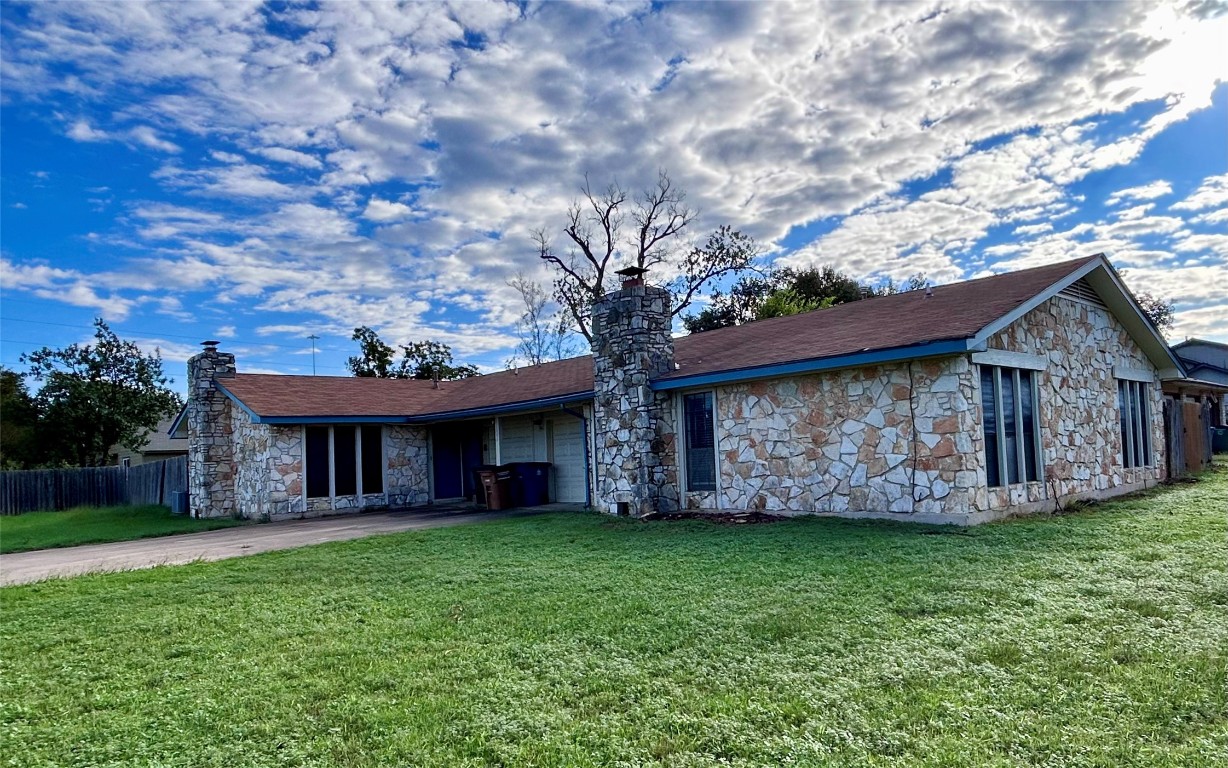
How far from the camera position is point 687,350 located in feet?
50.5

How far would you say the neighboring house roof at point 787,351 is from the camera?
33.0 ft

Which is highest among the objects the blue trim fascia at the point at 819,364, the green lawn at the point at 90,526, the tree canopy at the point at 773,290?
the tree canopy at the point at 773,290

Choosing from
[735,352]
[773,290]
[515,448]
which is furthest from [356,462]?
[773,290]

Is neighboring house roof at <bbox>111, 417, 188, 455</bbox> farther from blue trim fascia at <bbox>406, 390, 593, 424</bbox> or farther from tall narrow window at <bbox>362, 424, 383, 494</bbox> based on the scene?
blue trim fascia at <bbox>406, 390, 593, 424</bbox>

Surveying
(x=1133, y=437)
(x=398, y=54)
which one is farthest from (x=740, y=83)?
(x=1133, y=437)

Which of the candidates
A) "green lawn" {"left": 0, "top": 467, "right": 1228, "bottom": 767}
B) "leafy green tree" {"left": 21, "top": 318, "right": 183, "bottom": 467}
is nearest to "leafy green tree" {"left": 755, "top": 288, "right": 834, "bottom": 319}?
"green lawn" {"left": 0, "top": 467, "right": 1228, "bottom": 767}

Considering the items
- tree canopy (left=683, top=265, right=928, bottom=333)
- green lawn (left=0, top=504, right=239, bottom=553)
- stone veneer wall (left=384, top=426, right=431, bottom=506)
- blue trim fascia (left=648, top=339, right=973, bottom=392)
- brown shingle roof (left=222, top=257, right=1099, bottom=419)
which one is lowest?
green lawn (left=0, top=504, right=239, bottom=553)

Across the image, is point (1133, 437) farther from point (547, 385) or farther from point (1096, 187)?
point (547, 385)

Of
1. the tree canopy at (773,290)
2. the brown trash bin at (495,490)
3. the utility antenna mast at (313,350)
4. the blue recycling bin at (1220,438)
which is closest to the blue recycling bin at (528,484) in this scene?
the brown trash bin at (495,490)

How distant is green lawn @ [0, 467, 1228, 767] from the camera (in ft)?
11.2

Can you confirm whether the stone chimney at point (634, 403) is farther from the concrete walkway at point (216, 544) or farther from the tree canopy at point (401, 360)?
the tree canopy at point (401, 360)

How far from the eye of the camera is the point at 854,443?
1049 centimetres

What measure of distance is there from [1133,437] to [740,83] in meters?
10.6

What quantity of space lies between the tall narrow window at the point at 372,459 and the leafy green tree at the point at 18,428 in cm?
2205
